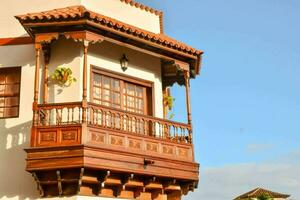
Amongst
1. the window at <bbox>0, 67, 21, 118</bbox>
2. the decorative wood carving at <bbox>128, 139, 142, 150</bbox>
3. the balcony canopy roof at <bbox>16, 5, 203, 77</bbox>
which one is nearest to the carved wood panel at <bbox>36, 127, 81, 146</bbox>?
the decorative wood carving at <bbox>128, 139, 142, 150</bbox>

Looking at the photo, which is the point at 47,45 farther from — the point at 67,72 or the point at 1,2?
the point at 1,2

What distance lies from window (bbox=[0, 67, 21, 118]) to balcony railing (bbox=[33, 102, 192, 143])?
152 cm

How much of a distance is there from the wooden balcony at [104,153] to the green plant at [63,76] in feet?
2.82

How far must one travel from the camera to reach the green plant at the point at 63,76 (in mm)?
14812

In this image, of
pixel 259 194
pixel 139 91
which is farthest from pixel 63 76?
pixel 259 194

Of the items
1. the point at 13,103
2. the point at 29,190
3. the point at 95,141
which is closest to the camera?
the point at 95,141

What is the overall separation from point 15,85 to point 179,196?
19.9ft

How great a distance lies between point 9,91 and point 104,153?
13.6 ft

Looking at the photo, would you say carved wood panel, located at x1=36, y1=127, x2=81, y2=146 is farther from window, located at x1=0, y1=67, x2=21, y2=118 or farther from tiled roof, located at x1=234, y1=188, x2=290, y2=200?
tiled roof, located at x1=234, y1=188, x2=290, y2=200

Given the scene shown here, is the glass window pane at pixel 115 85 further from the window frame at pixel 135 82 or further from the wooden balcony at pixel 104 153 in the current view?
the wooden balcony at pixel 104 153

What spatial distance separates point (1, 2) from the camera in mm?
16359

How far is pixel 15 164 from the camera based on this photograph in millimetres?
14648

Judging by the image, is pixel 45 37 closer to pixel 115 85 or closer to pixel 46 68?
pixel 46 68

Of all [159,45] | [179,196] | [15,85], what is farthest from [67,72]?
[179,196]
